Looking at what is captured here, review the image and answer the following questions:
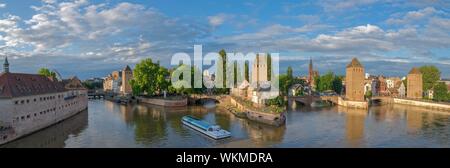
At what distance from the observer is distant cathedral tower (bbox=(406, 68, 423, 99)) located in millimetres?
93000

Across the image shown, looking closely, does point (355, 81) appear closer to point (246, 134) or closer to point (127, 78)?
point (246, 134)

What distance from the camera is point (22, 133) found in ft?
115

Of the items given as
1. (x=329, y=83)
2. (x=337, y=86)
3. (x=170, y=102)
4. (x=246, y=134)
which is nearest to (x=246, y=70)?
(x=170, y=102)

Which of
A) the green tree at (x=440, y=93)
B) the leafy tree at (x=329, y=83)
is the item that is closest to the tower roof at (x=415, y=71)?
the green tree at (x=440, y=93)

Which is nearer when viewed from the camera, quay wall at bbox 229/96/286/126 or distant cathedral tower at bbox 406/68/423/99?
quay wall at bbox 229/96/286/126

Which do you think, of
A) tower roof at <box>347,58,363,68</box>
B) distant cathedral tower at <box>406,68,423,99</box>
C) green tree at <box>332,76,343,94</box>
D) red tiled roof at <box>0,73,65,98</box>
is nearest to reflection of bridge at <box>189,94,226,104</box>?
tower roof at <box>347,58,363,68</box>

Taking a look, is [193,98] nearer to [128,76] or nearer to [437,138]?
[128,76]

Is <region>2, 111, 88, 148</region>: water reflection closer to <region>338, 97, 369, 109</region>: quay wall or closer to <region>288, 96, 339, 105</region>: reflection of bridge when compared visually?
<region>288, 96, 339, 105</region>: reflection of bridge

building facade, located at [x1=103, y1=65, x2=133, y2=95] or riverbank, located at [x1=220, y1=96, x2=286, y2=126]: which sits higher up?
building facade, located at [x1=103, y1=65, x2=133, y2=95]

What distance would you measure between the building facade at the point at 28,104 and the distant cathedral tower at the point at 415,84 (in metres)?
79.5

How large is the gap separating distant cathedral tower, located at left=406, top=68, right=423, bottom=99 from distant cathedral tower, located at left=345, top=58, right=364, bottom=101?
18.6 m

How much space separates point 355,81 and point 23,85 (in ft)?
217

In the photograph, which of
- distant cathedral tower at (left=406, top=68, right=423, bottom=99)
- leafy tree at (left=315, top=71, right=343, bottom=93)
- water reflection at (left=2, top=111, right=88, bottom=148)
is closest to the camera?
water reflection at (left=2, top=111, right=88, bottom=148)
